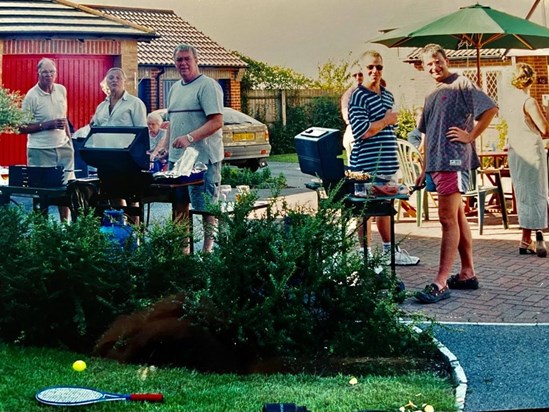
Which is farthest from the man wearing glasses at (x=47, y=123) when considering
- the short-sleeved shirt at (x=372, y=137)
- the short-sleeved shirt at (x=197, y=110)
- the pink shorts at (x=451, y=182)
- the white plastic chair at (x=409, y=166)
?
the white plastic chair at (x=409, y=166)

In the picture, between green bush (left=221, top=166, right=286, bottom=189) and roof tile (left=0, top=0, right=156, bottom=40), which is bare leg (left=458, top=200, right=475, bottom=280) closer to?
green bush (left=221, top=166, right=286, bottom=189)

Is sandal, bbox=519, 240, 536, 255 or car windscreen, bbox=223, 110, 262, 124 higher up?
car windscreen, bbox=223, 110, 262, 124

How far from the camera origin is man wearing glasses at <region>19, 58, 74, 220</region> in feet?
28.1

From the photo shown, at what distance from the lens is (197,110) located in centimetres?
759

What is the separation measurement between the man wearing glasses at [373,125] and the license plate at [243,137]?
1720 mm

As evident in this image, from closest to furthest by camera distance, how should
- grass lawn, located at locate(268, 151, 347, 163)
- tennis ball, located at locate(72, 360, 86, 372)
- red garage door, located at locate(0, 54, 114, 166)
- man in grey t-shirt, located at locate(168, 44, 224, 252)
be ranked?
tennis ball, located at locate(72, 360, 86, 372) → man in grey t-shirt, located at locate(168, 44, 224, 252) → grass lawn, located at locate(268, 151, 347, 163) → red garage door, located at locate(0, 54, 114, 166)

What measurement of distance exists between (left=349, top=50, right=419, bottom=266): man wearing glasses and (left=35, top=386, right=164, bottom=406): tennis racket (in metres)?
3.14

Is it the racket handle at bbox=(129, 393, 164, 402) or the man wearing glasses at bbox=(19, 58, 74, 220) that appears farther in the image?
the man wearing glasses at bbox=(19, 58, 74, 220)

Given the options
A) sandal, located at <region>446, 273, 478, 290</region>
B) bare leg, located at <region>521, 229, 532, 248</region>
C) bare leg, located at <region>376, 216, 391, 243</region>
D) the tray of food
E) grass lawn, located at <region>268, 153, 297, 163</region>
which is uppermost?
grass lawn, located at <region>268, 153, 297, 163</region>

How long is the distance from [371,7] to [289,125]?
1.17 metres

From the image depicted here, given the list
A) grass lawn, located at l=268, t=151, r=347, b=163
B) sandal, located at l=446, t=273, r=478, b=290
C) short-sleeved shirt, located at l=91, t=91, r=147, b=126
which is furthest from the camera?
grass lawn, located at l=268, t=151, r=347, b=163

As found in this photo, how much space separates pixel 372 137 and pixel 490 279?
53.3 inches

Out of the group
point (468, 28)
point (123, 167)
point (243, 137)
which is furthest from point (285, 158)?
point (123, 167)

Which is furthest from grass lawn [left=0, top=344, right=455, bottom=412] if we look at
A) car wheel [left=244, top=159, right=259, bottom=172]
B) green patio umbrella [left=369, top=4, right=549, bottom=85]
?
car wheel [left=244, top=159, right=259, bottom=172]
